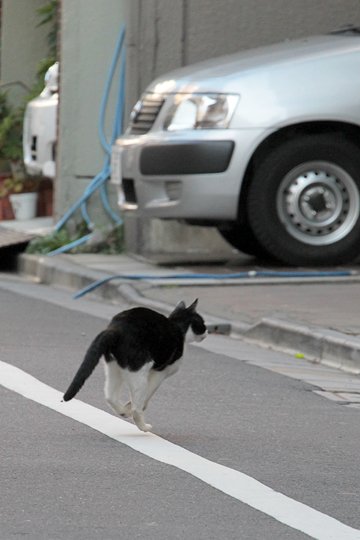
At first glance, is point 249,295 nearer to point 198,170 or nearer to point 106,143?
point 198,170

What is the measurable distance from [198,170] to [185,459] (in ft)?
21.0

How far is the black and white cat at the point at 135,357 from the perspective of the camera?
6699mm

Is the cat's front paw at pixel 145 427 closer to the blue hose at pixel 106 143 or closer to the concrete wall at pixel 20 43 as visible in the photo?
the blue hose at pixel 106 143

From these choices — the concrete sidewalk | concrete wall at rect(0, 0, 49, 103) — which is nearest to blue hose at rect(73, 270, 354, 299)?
the concrete sidewalk

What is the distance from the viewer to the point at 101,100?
15.4 meters

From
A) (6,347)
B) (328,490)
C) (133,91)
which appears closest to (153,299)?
(6,347)

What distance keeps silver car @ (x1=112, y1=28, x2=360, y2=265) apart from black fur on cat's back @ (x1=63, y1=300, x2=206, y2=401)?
5.71m

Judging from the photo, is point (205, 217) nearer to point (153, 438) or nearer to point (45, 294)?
point (45, 294)

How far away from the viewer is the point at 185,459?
257 inches

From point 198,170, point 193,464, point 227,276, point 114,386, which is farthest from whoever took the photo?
point 198,170

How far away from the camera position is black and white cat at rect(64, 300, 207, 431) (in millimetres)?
6699

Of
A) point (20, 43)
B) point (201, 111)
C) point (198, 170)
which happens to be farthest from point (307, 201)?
point (20, 43)

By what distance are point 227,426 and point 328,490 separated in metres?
1.35

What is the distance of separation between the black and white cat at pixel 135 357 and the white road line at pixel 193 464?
156 millimetres
